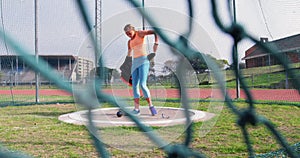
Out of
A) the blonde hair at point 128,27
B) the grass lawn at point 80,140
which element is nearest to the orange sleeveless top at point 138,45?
the blonde hair at point 128,27

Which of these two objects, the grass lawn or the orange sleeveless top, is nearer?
the orange sleeveless top

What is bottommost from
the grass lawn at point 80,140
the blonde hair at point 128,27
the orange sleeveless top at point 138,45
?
the grass lawn at point 80,140

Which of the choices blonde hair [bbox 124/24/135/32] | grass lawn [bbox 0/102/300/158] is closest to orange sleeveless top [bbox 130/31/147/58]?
blonde hair [bbox 124/24/135/32]

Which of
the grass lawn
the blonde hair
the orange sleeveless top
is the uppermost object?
the blonde hair

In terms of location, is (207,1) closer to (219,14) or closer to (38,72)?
(219,14)

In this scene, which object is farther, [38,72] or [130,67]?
[130,67]

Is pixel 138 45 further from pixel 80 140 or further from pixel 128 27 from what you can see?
pixel 80 140

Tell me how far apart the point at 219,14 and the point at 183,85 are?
0.17ft

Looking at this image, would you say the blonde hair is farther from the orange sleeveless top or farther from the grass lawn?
the grass lawn

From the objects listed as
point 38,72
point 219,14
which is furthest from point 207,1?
point 38,72

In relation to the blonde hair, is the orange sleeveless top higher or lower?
lower

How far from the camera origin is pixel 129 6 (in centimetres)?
20

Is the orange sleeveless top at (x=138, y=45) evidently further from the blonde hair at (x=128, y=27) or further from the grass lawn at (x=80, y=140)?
the grass lawn at (x=80, y=140)

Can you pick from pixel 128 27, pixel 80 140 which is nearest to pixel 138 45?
pixel 128 27
